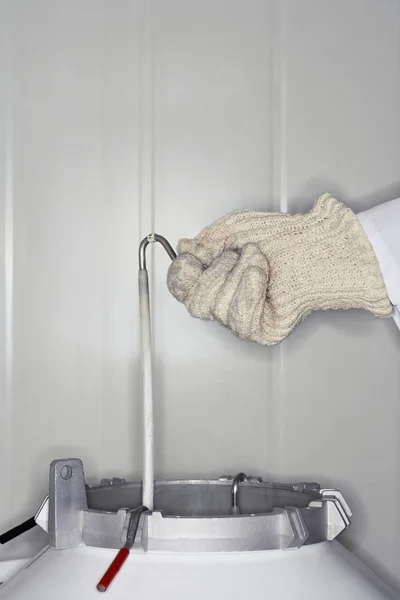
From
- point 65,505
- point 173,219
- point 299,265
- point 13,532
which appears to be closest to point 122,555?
point 65,505

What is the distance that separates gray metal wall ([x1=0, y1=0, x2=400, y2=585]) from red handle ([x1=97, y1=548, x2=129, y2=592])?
26.4 inches

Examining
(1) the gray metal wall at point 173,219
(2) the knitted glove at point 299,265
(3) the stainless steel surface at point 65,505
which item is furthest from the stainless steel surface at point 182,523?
(1) the gray metal wall at point 173,219

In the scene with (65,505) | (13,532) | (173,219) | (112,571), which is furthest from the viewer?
(173,219)

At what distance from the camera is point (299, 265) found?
3.91 feet

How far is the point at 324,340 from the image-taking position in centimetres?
177

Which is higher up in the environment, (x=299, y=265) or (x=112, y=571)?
(x=299, y=265)

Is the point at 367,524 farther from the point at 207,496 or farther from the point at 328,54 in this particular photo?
the point at 328,54

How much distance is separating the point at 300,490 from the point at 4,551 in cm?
68

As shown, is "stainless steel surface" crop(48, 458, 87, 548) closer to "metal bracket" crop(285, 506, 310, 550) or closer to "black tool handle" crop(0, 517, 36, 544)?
"black tool handle" crop(0, 517, 36, 544)

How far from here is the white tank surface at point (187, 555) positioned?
3.32 feet

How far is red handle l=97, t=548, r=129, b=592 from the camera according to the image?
3.21 ft

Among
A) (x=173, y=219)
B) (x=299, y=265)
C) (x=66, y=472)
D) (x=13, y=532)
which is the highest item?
(x=173, y=219)

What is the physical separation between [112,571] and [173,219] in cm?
86

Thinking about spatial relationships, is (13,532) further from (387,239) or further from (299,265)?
(387,239)
